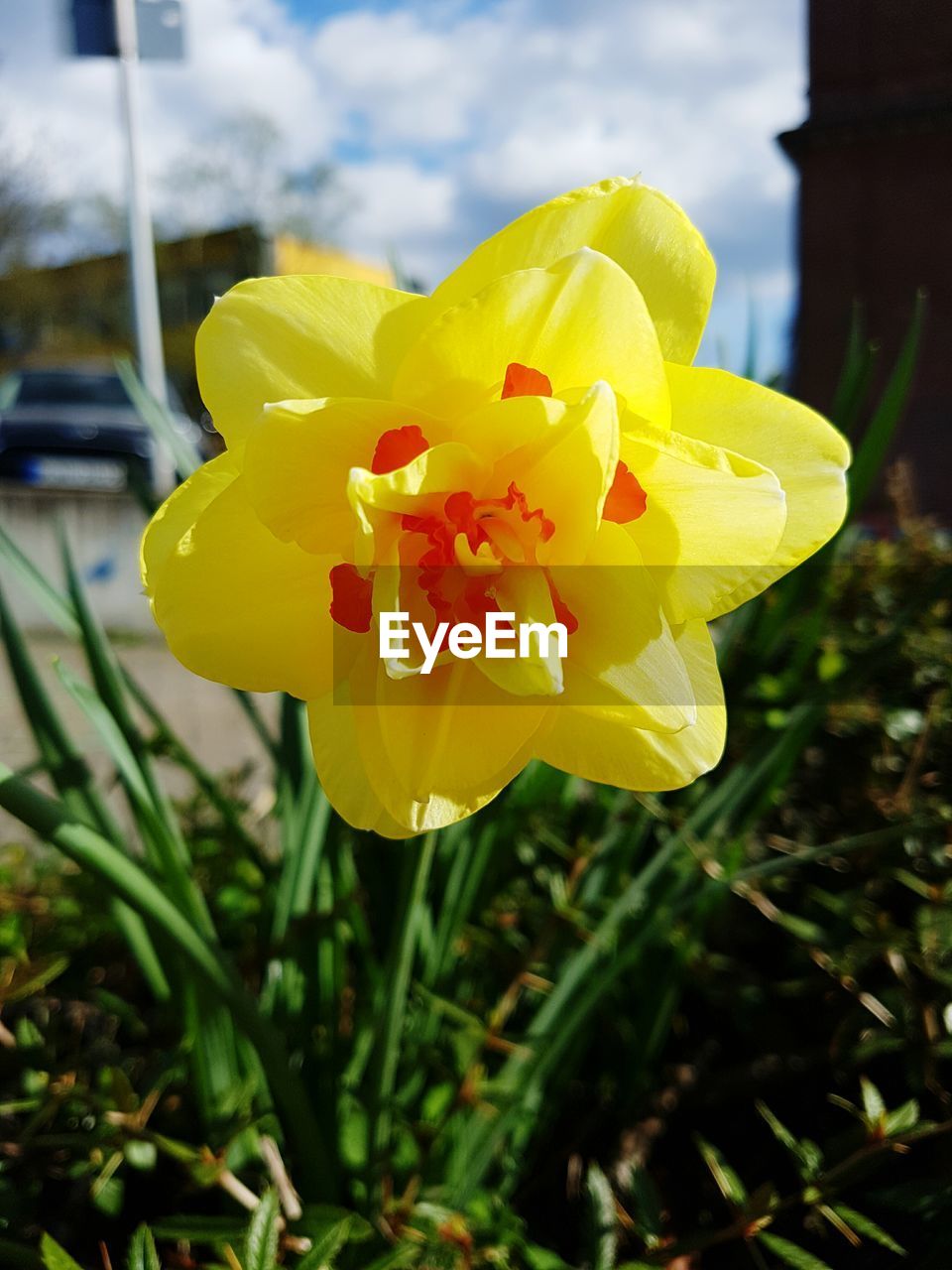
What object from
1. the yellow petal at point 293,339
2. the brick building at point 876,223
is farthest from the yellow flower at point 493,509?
the brick building at point 876,223

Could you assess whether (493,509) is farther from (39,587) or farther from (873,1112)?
(39,587)

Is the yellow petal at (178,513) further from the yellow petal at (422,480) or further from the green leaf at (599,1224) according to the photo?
the green leaf at (599,1224)

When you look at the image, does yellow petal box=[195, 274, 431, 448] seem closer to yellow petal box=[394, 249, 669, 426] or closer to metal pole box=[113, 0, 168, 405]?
yellow petal box=[394, 249, 669, 426]

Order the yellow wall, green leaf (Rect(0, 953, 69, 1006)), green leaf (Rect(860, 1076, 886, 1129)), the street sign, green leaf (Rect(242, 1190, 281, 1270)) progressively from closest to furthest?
green leaf (Rect(242, 1190, 281, 1270)) → green leaf (Rect(860, 1076, 886, 1129)) → green leaf (Rect(0, 953, 69, 1006)) → the street sign → the yellow wall

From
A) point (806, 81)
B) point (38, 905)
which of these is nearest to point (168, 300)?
point (806, 81)

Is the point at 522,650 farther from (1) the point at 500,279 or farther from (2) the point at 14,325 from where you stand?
(2) the point at 14,325

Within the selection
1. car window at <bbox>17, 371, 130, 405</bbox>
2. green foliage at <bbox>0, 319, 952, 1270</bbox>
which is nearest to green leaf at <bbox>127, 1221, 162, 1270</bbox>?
green foliage at <bbox>0, 319, 952, 1270</bbox>

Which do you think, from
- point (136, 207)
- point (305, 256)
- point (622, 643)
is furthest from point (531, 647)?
point (305, 256)

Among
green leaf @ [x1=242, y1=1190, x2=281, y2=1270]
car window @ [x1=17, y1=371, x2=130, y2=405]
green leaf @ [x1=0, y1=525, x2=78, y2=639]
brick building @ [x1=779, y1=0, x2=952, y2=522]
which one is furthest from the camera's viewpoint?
car window @ [x1=17, y1=371, x2=130, y2=405]
